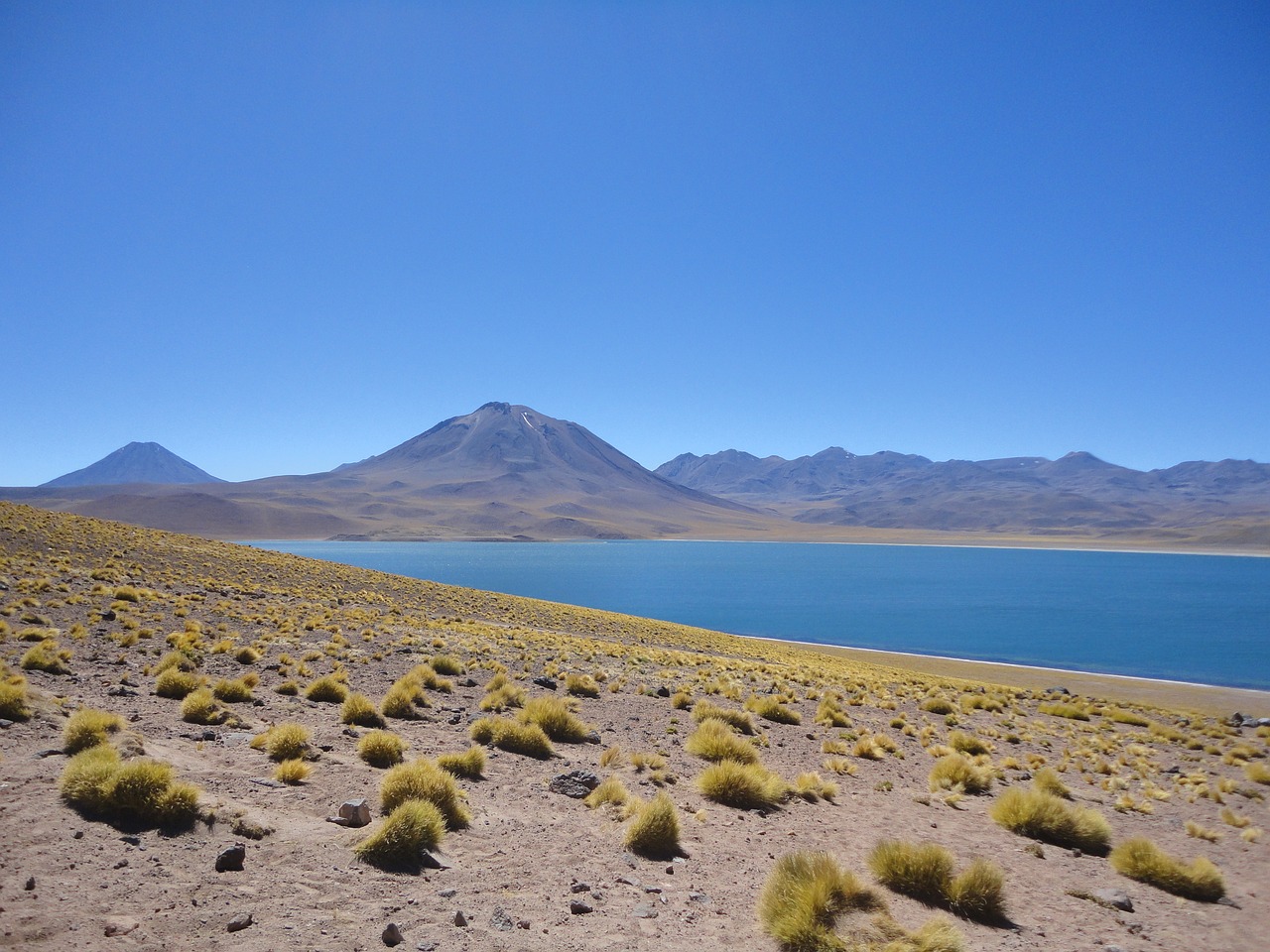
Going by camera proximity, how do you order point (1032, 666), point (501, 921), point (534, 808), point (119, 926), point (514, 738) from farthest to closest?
1. point (1032, 666)
2. point (514, 738)
3. point (534, 808)
4. point (501, 921)
5. point (119, 926)

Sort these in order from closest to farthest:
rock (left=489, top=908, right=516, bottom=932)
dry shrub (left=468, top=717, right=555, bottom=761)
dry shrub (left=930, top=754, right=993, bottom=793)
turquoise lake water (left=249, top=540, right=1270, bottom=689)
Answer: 1. rock (left=489, top=908, right=516, bottom=932)
2. dry shrub (left=468, top=717, right=555, bottom=761)
3. dry shrub (left=930, top=754, right=993, bottom=793)
4. turquoise lake water (left=249, top=540, right=1270, bottom=689)

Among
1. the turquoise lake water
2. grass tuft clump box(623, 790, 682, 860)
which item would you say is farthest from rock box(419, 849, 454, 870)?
the turquoise lake water

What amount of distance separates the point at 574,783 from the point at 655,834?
5.83 feet

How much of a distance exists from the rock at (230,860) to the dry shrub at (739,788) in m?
5.39

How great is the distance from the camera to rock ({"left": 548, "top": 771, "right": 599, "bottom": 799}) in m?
8.06

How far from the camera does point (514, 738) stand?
9453 mm

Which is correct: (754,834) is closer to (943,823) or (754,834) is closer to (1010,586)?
(943,823)

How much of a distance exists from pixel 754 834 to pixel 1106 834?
4.66 m

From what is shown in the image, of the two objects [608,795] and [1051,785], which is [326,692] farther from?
[1051,785]

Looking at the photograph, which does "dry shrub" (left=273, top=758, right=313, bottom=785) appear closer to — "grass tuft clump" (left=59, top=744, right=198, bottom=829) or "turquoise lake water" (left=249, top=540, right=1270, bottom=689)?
"grass tuft clump" (left=59, top=744, right=198, bottom=829)

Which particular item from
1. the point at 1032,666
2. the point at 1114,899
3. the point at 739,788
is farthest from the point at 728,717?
the point at 1032,666

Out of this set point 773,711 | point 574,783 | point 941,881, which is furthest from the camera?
point 773,711

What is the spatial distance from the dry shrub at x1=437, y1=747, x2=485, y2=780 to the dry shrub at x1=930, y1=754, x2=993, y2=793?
691cm

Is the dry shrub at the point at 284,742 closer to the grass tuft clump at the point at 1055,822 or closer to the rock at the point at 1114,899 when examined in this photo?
the rock at the point at 1114,899
